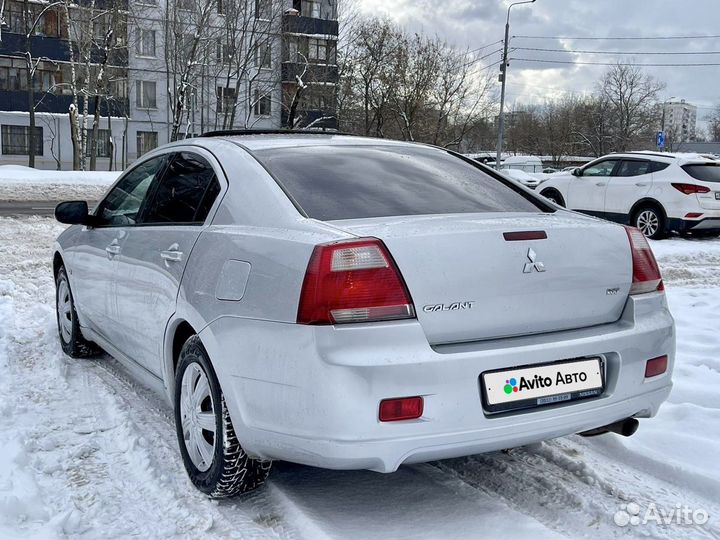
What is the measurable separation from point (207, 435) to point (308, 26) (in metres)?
42.6

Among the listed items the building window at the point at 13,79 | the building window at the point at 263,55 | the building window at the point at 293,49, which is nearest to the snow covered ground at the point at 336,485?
the building window at the point at 263,55

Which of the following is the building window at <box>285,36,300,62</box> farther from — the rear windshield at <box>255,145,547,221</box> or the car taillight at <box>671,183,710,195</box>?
the rear windshield at <box>255,145,547,221</box>


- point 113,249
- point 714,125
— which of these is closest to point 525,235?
point 113,249

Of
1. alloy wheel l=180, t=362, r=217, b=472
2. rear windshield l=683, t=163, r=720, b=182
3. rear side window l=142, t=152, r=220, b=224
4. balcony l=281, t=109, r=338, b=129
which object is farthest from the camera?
balcony l=281, t=109, r=338, b=129

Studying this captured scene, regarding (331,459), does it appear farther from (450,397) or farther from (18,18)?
(18,18)

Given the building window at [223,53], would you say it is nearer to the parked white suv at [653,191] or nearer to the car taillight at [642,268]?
the parked white suv at [653,191]

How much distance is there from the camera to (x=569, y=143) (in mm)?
73125

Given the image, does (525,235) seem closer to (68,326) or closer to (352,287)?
(352,287)

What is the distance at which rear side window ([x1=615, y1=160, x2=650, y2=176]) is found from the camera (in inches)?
546

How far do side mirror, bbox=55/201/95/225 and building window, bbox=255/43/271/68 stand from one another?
36934 mm

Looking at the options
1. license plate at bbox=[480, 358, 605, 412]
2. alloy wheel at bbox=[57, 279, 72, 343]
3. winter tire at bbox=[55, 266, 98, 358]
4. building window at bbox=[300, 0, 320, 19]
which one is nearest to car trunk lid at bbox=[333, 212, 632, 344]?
license plate at bbox=[480, 358, 605, 412]

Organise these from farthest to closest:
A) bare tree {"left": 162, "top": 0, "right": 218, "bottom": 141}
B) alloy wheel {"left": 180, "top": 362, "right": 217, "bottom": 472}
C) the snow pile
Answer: bare tree {"left": 162, "top": 0, "right": 218, "bottom": 141} < the snow pile < alloy wheel {"left": 180, "top": 362, "right": 217, "bottom": 472}

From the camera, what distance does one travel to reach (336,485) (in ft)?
10.6

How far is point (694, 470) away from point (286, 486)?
1.86 metres
